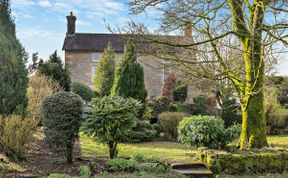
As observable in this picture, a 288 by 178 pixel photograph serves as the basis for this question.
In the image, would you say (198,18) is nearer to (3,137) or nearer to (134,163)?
(134,163)

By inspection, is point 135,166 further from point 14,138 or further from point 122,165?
point 14,138

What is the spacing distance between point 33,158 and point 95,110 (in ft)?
6.12

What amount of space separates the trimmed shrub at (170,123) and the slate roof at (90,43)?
1678 cm

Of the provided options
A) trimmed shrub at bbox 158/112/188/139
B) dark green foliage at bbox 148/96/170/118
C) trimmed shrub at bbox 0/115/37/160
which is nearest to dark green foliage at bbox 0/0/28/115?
trimmed shrub at bbox 0/115/37/160

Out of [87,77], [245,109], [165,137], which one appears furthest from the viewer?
[87,77]

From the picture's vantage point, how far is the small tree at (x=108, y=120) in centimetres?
652

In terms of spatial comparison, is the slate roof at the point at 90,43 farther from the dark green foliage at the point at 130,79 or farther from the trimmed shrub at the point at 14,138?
the trimmed shrub at the point at 14,138

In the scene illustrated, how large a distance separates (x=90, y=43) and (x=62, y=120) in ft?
81.1

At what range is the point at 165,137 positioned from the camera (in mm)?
13023

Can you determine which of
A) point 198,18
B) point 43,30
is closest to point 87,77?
point 43,30

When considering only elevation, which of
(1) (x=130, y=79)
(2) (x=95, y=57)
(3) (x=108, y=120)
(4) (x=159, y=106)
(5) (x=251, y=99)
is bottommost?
(3) (x=108, y=120)

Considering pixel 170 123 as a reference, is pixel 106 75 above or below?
above

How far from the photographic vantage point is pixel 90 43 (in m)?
30.0

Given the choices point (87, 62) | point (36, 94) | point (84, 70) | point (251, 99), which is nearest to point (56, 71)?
point (36, 94)
